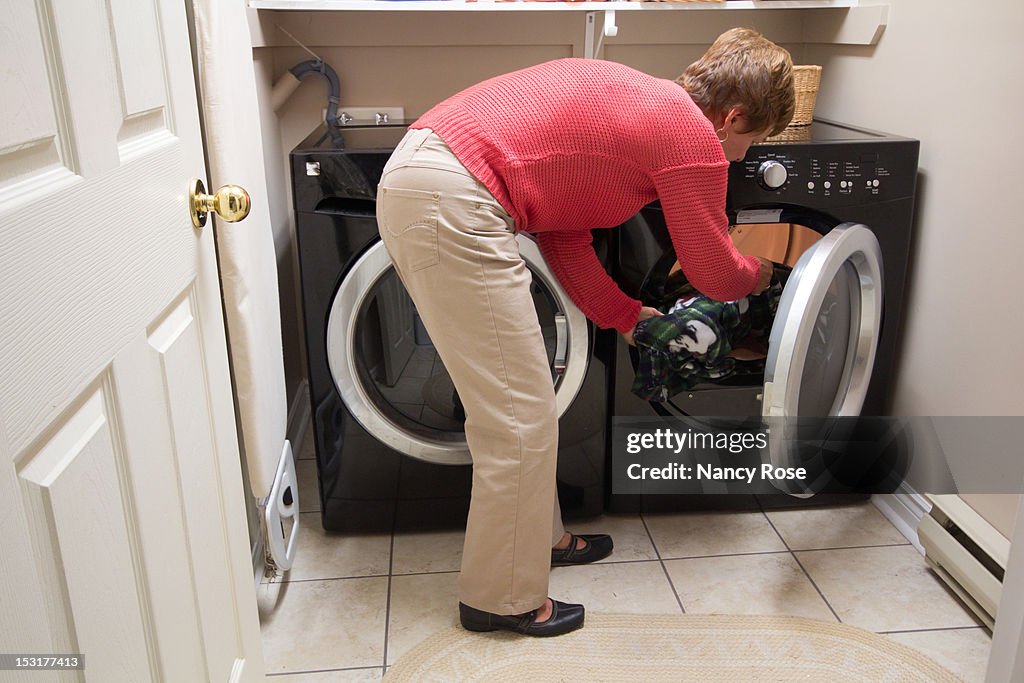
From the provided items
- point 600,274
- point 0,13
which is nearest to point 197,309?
point 0,13

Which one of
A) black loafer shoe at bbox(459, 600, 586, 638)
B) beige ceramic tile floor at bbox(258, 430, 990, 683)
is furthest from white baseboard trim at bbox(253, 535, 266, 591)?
black loafer shoe at bbox(459, 600, 586, 638)

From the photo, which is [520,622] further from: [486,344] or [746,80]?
[746,80]

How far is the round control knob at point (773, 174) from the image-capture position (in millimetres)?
1773

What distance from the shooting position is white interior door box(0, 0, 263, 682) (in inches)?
24.8

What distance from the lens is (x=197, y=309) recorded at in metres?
1.07

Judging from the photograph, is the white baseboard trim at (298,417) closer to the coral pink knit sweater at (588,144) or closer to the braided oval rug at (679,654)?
the braided oval rug at (679,654)

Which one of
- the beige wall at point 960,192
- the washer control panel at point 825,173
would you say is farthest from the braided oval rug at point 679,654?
the washer control panel at point 825,173

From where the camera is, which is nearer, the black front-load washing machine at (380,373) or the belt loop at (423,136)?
the belt loop at (423,136)

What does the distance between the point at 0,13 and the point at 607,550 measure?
1.59 meters

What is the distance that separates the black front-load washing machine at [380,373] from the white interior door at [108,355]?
0.62 m

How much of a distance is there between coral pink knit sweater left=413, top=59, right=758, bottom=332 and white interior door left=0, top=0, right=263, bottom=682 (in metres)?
0.48

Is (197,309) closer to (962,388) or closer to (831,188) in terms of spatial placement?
(831,188)

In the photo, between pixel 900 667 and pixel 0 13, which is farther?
pixel 900 667

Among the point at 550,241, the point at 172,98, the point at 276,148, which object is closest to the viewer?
the point at 172,98
